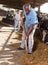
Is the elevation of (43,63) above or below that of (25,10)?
→ below

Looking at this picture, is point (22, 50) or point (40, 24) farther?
point (40, 24)

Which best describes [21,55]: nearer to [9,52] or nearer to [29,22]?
[9,52]

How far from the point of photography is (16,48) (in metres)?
8.75

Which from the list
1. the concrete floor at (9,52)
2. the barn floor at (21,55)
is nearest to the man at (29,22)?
the barn floor at (21,55)

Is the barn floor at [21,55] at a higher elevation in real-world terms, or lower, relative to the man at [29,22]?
lower

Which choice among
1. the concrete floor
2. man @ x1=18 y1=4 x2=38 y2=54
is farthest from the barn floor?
man @ x1=18 y1=4 x2=38 y2=54

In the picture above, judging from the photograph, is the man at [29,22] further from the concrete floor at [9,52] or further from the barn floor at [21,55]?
the concrete floor at [9,52]

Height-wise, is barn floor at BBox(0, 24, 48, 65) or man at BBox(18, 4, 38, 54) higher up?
man at BBox(18, 4, 38, 54)

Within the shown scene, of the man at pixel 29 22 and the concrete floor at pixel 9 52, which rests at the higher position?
the man at pixel 29 22

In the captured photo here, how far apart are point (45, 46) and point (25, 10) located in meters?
1.91

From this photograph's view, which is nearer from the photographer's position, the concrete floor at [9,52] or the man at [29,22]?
the concrete floor at [9,52]

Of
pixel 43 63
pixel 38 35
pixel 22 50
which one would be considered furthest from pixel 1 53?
pixel 38 35

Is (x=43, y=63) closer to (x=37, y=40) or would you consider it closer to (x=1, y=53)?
(x=1, y=53)

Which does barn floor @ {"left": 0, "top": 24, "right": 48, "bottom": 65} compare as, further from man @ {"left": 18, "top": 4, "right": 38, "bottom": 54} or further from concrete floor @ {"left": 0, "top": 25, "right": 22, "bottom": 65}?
man @ {"left": 18, "top": 4, "right": 38, "bottom": 54}
